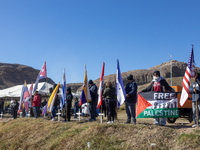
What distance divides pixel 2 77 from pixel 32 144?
13939 cm

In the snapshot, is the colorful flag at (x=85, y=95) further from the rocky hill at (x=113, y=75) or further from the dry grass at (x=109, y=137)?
the rocky hill at (x=113, y=75)

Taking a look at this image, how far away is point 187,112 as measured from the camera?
→ 10703 mm

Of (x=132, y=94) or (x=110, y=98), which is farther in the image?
(x=110, y=98)

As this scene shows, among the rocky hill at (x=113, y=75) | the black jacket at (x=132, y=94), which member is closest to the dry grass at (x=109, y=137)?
the black jacket at (x=132, y=94)

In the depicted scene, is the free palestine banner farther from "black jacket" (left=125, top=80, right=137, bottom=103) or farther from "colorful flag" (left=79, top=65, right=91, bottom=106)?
"colorful flag" (left=79, top=65, right=91, bottom=106)

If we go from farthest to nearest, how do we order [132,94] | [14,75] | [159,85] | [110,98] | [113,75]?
[14,75] → [113,75] → [110,98] → [132,94] → [159,85]

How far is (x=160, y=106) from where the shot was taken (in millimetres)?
7742

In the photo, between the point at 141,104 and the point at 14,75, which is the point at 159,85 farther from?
the point at 14,75

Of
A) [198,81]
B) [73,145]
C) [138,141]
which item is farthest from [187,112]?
[73,145]

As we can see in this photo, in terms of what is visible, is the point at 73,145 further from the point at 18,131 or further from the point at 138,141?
the point at 18,131

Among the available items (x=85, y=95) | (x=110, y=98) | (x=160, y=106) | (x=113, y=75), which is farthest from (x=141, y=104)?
(x=113, y=75)

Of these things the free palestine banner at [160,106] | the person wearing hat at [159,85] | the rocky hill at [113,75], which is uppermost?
the rocky hill at [113,75]

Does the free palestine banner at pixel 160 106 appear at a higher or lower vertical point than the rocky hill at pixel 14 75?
lower

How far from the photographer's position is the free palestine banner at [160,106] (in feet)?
25.2
